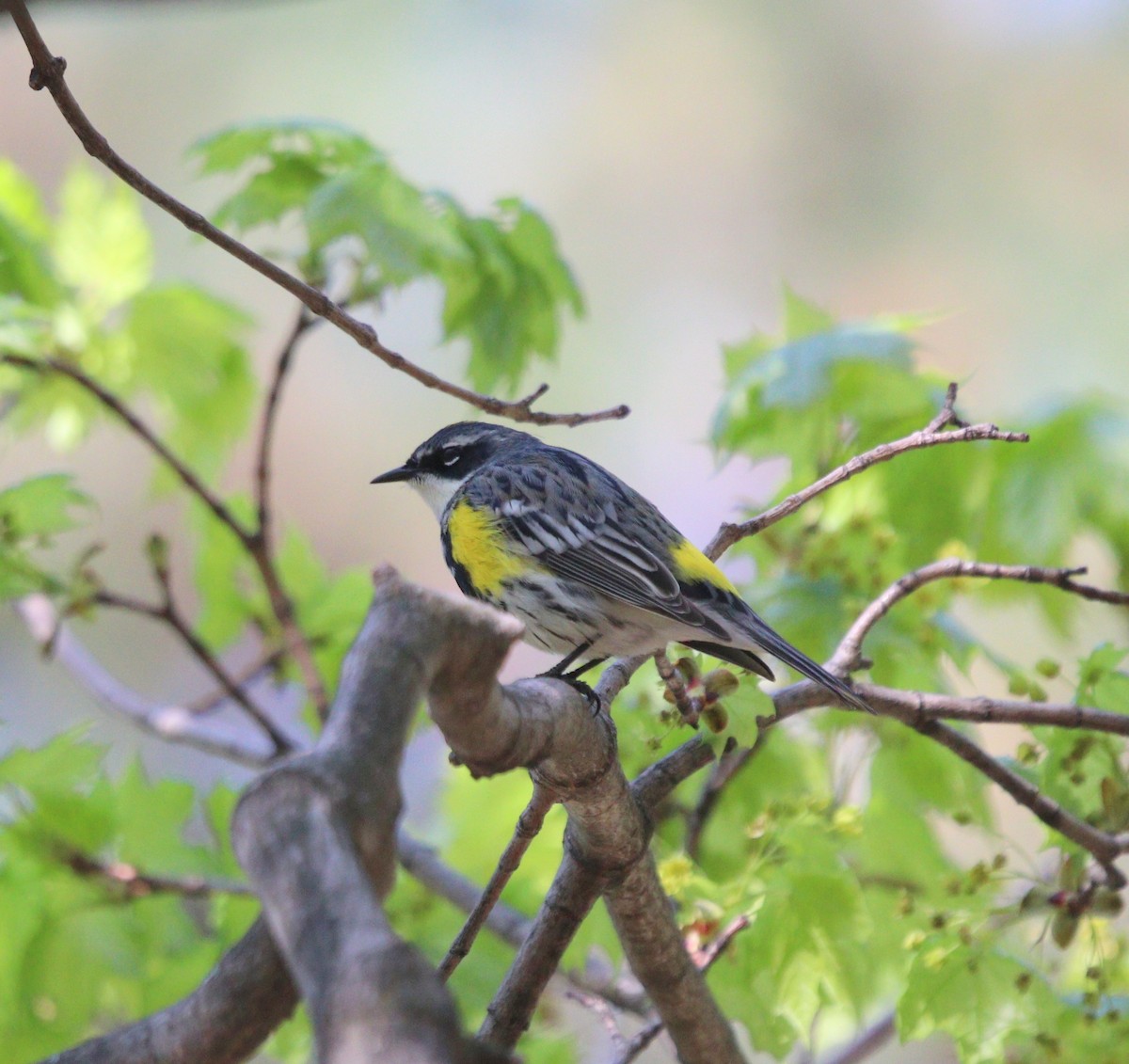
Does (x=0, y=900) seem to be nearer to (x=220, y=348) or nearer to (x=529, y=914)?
(x=529, y=914)

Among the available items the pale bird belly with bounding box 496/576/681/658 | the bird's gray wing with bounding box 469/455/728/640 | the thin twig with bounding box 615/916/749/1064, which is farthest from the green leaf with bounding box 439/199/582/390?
the thin twig with bounding box 615/916/749/1064

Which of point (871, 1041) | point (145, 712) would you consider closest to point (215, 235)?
point (145, 712)

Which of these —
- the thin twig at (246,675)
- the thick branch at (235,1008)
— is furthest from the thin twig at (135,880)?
the thick branch at (235,1008)

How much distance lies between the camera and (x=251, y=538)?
228 centimetres

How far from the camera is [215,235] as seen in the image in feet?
4.56

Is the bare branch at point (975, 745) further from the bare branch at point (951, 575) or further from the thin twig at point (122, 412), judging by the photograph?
the thin twig at point (122, 412)

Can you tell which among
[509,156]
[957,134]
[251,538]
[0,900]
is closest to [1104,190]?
[957,134]

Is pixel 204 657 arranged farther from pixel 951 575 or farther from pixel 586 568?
pixel 951 575

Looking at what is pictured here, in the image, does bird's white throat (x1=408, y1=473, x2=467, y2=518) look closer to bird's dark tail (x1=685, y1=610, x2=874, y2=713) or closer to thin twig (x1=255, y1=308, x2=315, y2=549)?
thin twig (x1=255, y1=308, x2=315, y2=549)

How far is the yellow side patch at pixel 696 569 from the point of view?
205 cm

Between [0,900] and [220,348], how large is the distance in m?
1.25

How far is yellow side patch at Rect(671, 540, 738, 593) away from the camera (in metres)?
2.05

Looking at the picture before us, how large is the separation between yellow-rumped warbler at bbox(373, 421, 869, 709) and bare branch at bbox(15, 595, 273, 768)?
66 cm

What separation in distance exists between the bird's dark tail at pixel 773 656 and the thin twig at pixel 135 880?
0.91 meters
